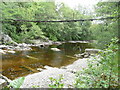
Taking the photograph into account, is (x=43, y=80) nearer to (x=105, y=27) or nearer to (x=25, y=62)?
(x=25, y=62)

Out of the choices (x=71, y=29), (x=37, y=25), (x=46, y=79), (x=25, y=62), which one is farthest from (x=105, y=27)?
(x=71, y=29)

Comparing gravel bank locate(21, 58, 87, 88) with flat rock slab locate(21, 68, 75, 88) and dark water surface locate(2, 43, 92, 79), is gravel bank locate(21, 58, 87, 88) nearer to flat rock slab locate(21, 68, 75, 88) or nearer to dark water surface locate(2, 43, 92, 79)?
flat rock slab locate(21, 68, 75, 88)

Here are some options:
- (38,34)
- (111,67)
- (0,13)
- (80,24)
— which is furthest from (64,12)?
(111,67)

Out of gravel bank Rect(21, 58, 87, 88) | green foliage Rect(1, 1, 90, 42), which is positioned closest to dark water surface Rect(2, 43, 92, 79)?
gravel bank Rect(21, 58, 87, 88)

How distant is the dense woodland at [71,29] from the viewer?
2000 millimetres

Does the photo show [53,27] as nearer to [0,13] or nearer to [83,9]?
[0,13]

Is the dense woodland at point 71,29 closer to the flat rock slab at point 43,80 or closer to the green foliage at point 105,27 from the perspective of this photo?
the green foliage at point 105,27

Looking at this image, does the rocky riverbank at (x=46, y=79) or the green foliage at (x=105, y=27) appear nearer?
the rocky riverbank at (x=46, y=79)

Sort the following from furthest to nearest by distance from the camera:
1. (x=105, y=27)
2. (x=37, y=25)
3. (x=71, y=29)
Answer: (x=71, y=29) < (x=37, y=25) < (x=105, y=27)

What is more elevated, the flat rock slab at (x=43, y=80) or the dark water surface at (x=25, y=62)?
the flat rock slab at (x=43, y=80)

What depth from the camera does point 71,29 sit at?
26750 millimetres

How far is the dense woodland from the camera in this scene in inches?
78.7

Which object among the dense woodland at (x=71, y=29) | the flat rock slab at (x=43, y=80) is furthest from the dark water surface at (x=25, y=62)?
the dense woodland at (x=71, y=29)

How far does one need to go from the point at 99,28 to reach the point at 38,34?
36.8 ft
